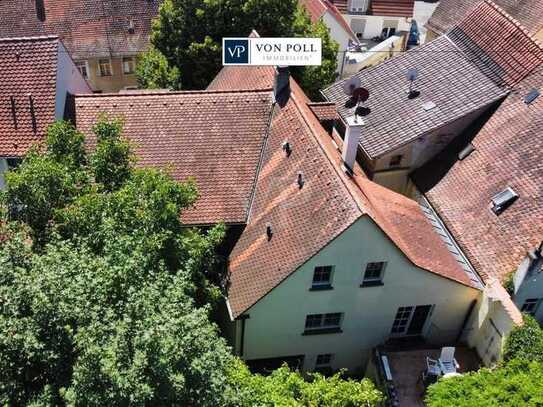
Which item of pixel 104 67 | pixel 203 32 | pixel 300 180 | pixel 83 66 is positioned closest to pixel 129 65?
pixel 104 67

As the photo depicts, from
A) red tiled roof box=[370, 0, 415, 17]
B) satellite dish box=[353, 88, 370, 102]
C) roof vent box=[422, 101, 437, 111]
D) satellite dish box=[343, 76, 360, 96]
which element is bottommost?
red tiled roof box=[370, 0, 415, 17]

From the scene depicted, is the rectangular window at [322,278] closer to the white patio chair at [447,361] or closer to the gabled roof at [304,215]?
the gabled roof at [304,215]

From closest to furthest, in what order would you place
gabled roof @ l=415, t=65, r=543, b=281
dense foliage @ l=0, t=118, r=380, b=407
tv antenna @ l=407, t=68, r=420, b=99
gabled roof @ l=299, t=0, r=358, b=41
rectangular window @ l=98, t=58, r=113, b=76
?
dense foliage @ l=0, t=118, r=380, b=407
gabled roof @ l=415, t=65, r=543, b=281
tv antenna @ l=407, t=68, r=420, b=99
rectangular window @ l=98, t=58, r=113, b=76
gabled roof @ l=299, t=0, r=358, b=41

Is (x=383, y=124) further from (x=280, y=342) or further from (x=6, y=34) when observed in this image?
(x=6, y=34)

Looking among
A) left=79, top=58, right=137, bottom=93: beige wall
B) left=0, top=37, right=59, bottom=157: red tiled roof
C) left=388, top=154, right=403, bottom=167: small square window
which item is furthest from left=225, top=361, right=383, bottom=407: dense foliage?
left=79, top=58, right=137, bottom=93: beige wall

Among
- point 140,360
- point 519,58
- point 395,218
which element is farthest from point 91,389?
point 519,58

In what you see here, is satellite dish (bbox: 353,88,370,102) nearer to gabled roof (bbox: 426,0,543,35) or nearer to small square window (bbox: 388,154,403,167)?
small square window (bbox: 388,154,403,167)
